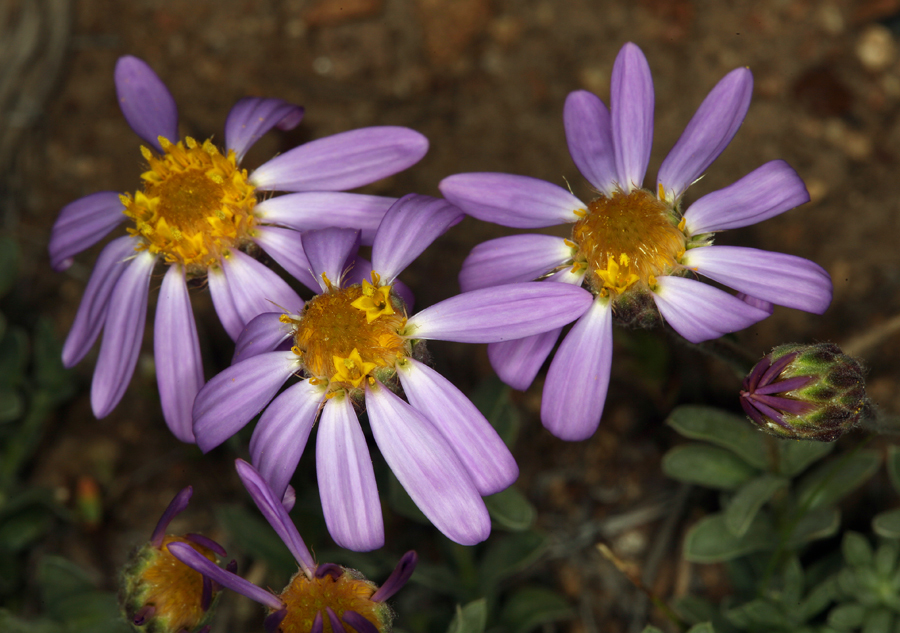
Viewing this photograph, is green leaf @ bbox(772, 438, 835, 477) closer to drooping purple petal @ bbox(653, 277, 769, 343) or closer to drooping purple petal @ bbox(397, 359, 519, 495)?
drooping purple petal @ bbox(653, 277, 769, 343)

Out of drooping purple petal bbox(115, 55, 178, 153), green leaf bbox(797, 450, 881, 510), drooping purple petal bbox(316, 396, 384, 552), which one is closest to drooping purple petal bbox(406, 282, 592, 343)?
drooping purple petal bbox(316, 396, 384, 552)

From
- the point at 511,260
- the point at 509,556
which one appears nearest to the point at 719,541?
the point at 509,556

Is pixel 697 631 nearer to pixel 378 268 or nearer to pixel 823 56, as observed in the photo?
pixel 378 268

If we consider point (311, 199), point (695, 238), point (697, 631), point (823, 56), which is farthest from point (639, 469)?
point (823, 56)

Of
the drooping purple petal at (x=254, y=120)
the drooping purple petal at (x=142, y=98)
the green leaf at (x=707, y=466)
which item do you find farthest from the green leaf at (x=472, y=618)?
the drooping purple petal at (x=142, y=98)

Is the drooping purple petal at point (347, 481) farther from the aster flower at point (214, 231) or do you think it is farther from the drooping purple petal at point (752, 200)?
the drooping purple petal at point (752, 200)
